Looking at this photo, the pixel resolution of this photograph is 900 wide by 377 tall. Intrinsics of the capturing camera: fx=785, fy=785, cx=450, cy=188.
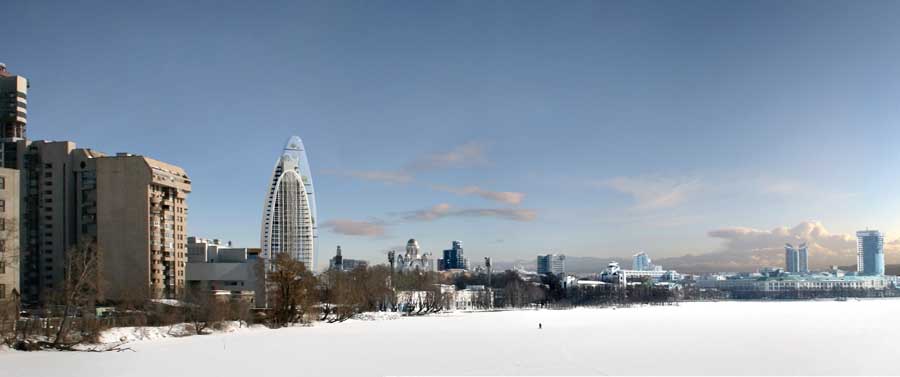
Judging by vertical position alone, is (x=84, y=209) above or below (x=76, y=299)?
above

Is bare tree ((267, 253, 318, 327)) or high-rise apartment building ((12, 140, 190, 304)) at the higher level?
high-rise apartment building ((12, 140, 190, 304))

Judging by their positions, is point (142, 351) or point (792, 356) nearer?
point (792, 356)

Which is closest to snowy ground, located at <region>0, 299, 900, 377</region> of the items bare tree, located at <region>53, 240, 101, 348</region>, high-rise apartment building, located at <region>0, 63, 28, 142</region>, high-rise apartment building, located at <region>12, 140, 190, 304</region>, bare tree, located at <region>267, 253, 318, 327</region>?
bare tree, located at <region>53, 240, 101, 348</region>

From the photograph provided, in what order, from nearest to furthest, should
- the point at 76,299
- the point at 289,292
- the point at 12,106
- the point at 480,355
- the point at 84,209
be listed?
the point at 480,355 < the point at 76,299 < the point at 289,292 < the point at 84,209 < the point at 12,106

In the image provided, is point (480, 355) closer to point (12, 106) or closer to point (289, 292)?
point (289, 292)

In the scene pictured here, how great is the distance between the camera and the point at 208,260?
449ft

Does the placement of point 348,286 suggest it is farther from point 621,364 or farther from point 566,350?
point 621,364

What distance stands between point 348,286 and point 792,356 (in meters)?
64.2

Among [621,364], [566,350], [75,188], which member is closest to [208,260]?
[75,188]

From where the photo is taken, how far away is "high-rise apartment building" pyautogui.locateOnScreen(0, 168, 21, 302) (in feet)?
197

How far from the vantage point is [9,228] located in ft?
194

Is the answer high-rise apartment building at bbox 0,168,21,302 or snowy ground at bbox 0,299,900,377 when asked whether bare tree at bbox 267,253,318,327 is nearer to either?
snowy ground at bbox 0,299,900,377

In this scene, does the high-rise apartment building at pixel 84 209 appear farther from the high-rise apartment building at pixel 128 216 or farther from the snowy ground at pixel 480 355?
the snowy ground at pixel 480 355

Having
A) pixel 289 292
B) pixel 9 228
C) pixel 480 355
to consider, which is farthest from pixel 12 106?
pixel 480 355
